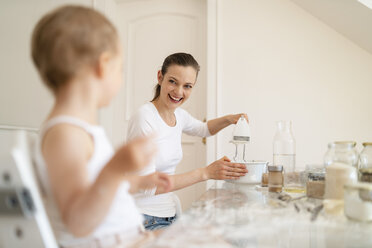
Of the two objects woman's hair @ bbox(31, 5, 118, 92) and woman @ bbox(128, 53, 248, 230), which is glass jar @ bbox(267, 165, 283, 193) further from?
woman's hair @ bbox(31, 5, 118, 92)

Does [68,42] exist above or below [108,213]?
above

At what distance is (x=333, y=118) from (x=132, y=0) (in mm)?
1943

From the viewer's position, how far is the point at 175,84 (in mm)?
1554

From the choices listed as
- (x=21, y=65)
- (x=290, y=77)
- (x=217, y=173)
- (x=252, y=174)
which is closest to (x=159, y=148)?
(x=217, y=173)

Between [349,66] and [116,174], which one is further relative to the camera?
[349,66]

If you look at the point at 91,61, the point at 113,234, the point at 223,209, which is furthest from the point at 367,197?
the point at 91,61

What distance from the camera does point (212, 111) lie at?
2.41 m

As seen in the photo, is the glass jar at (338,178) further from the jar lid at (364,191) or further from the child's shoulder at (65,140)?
the child's shoulder at (65,140)

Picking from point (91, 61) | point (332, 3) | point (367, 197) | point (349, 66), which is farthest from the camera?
point (349, 66)

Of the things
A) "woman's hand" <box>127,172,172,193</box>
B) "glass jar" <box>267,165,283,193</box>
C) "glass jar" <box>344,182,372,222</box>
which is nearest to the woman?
"glass jar" <box>267,165,283,193</box>

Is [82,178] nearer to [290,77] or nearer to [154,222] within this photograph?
[154,222]

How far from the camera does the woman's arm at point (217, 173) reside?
4.10ft

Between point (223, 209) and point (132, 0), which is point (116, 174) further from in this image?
point (132, 0)

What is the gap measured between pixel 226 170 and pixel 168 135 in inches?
15.7
